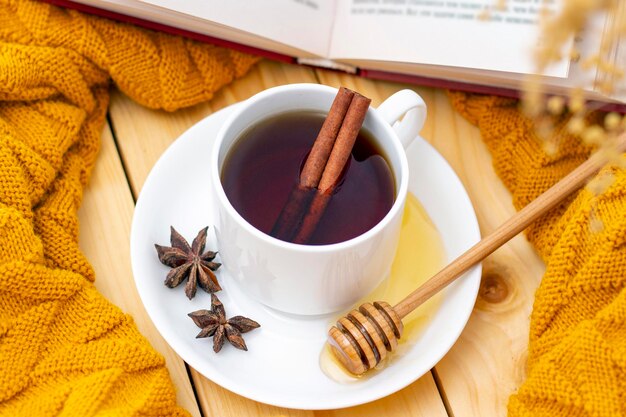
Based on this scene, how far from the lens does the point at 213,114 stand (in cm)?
104

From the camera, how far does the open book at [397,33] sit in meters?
1.01

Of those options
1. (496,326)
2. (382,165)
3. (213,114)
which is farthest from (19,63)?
(496,326)

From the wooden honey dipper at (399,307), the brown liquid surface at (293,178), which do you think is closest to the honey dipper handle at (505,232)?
the wooden honey dipper at (399,307)

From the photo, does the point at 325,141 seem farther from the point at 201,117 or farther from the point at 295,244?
the point at 201,117

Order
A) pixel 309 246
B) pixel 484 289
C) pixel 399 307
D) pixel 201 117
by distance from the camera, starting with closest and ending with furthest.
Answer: pixel 309 246 → pixel 399 307 → pixel 484 289 → pixel 201 117

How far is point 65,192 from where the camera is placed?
1.00 m

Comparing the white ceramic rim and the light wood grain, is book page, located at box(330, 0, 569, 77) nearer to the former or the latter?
the light wood grain

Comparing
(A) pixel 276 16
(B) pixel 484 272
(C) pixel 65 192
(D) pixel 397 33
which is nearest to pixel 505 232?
(B) pixel 484 272

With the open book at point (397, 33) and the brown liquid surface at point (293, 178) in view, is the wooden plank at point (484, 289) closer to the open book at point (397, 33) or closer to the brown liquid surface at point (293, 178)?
the open book at point (397, 33)

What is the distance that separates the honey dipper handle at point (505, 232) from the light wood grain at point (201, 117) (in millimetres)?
134

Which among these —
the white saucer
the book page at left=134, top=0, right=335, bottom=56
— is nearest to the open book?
the book page at left=134, top=0, right=335, bottom=56

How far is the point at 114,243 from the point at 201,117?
231mm

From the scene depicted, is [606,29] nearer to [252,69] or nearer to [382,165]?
[382,165]

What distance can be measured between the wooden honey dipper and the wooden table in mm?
112
